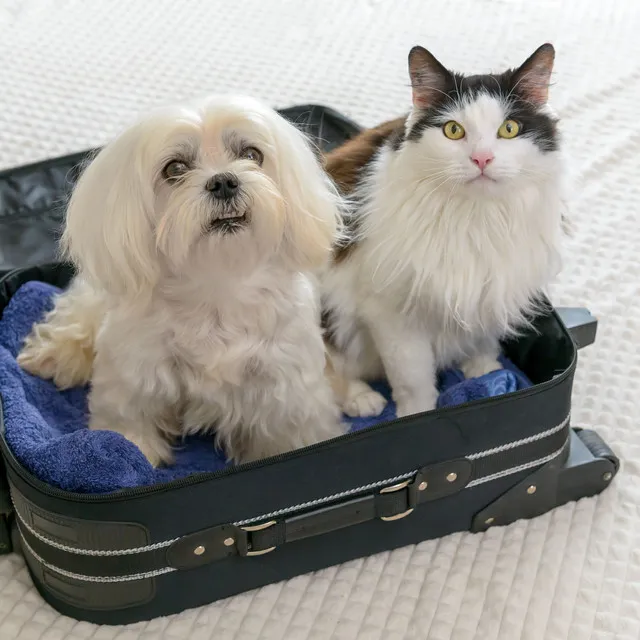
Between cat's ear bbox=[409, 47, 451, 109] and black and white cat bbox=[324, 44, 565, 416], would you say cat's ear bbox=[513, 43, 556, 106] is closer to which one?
black and white cat bbox=[324, 44, 565, 416]

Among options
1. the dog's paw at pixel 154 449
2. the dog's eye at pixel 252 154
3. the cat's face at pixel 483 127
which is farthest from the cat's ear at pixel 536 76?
the dog's paw at pixel 154 449

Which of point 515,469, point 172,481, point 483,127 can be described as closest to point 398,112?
point 483,127

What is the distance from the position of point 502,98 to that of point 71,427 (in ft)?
2.96

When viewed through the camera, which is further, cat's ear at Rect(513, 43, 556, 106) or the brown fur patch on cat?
the brown fur patch on cat

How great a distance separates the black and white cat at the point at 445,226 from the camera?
4.14ft

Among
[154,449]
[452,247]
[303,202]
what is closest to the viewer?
[303,202]

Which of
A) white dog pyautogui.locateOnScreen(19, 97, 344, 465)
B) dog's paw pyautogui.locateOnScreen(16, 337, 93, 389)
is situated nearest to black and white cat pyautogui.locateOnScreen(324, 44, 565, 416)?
white dog pyautogui.locateOnScreen(19, 97, 344, 465)

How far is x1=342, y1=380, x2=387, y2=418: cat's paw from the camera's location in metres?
1.59

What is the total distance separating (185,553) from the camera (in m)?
1.22

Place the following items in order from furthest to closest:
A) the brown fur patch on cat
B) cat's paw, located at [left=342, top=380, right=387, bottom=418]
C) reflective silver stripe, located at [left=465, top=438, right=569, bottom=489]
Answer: cat's paw, located at [left=342, top=380, right=387, bottom=418] → the brown fur patch on cat → reflective silver stripe, located at [left=465, top=438, right=569, bottom=489]

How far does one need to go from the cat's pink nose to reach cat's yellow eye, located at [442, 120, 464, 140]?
0.05 meters

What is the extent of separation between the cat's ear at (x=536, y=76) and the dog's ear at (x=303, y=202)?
32 cm

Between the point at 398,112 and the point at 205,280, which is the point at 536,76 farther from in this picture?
the point at 398,112

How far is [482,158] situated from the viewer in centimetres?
123
